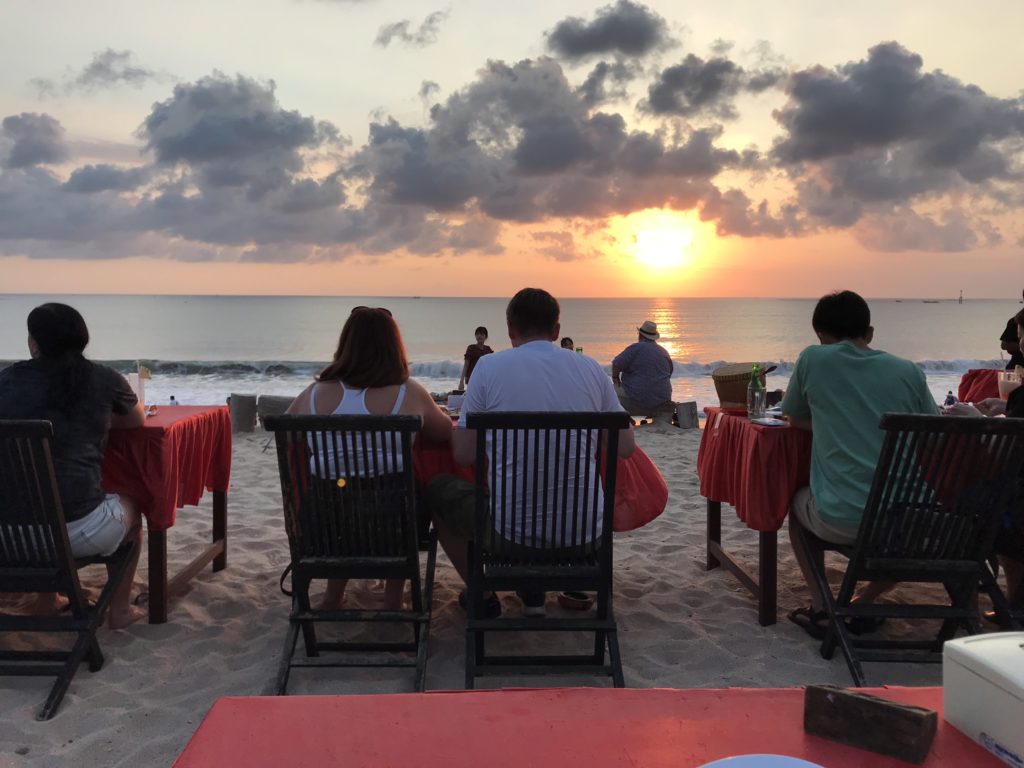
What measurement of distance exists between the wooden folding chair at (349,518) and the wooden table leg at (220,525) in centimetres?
136

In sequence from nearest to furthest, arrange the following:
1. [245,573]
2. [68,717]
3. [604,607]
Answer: [68,717] < [604,607] < [245,573]

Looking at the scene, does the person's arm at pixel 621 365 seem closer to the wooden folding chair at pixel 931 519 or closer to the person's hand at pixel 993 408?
the person's hand at pixel 993 408

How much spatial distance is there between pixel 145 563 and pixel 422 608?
2.00m

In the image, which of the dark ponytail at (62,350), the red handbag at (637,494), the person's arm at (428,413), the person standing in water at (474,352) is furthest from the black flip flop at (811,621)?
the person standing in water at (474,352)

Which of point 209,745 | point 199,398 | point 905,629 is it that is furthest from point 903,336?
point 209,745

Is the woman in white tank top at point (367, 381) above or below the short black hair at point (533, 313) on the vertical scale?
below

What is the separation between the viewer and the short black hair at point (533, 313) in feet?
9.64

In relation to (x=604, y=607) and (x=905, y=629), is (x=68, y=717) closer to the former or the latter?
(x=604, y=607)

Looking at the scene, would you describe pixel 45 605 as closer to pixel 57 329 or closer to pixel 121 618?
pixel 121 618

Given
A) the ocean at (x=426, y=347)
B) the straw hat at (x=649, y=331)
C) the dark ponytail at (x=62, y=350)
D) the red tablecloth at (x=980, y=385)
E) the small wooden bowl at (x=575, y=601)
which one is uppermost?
the dark ponytail at (x=62, y=350)

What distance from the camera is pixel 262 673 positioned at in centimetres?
304

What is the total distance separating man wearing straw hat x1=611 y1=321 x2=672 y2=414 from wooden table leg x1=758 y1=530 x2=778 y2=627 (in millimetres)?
5907

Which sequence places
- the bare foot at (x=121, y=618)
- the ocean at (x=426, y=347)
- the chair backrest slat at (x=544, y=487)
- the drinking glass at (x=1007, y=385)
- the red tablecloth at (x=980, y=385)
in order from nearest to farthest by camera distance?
the chair backrest slat at (x=544, y=487) → the drinking glass at (x=1007, y=385) → the bare foot at (x=121, y=618) → the red tablecloth at (x=980, y=385) → the ocean at (x=426, y=347)

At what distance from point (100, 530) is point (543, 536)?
5.58 feet
